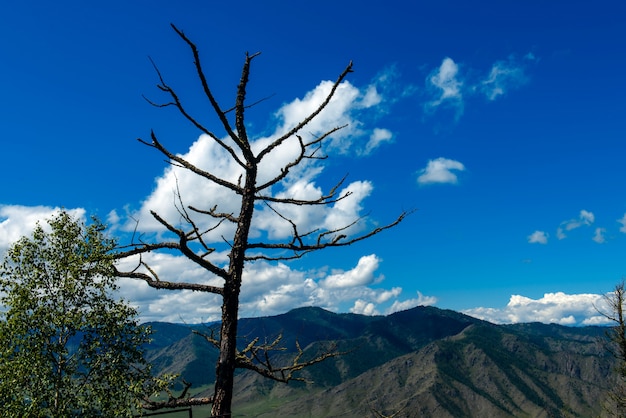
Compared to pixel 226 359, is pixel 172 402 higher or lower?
lower

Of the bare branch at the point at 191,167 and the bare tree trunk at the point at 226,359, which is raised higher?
the bare branch at the point at 191,167

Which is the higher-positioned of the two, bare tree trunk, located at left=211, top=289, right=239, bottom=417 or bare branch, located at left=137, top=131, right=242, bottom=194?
bare branch, located at left=137, top=131, right=242, bottom=194

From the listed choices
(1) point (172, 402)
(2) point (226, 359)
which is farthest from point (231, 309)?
(1) point (172, 402)

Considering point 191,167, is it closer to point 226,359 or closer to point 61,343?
point 226,359

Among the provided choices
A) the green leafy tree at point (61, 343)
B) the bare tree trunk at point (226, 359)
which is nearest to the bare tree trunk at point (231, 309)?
the bare tree trunk at point (226, 359)

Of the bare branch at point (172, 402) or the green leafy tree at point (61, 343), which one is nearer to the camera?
the bare branch at point (172, 402)

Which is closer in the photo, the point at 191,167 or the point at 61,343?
the point at 191,167

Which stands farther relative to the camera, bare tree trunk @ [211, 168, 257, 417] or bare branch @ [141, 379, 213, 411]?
bare tree trunk @ [211, 168, 257, 417]

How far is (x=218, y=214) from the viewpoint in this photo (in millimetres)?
9867

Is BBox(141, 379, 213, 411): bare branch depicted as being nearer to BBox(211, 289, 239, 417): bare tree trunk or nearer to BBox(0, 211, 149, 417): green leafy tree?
BBox(211, 289, 239, 417): bare tree trunk

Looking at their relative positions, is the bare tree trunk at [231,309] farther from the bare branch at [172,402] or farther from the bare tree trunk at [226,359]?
the bare branch at [172,402]

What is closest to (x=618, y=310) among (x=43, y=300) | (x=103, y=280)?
(x=103, y=280)

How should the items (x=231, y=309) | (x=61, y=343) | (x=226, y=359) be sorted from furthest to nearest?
(x=61, y=343), (x=231, y=309), (x=226, y=359)

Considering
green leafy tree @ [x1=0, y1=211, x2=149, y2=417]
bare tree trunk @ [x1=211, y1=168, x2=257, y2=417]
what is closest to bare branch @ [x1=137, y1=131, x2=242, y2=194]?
bare tree trunk @ [x1=211, y1=168, x2=257, y2=417]
